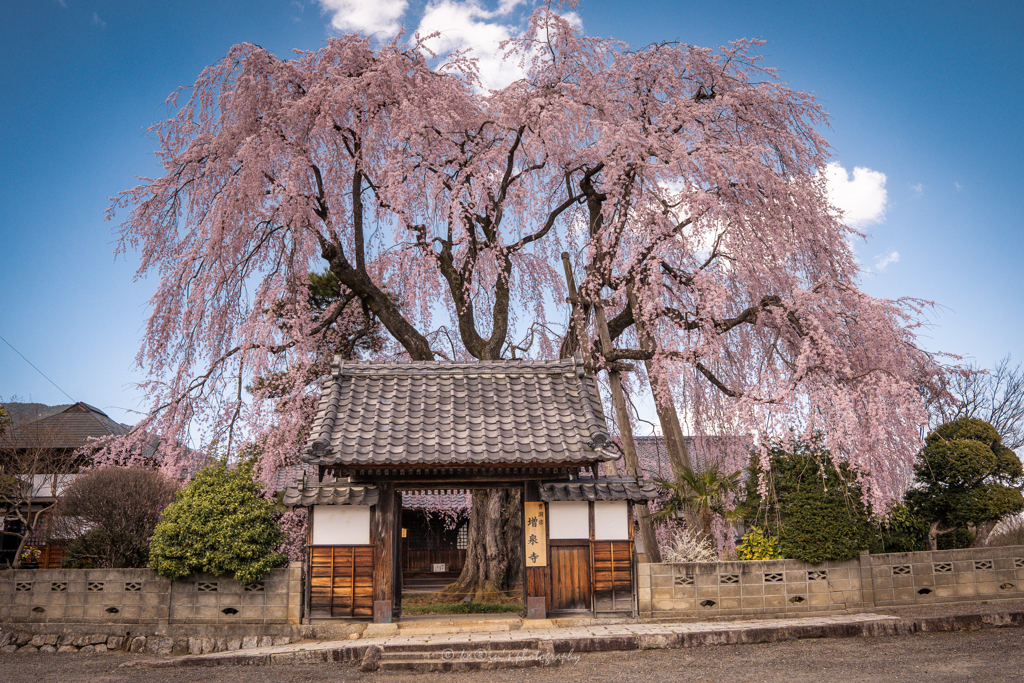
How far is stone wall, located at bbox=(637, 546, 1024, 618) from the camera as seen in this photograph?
10.6m

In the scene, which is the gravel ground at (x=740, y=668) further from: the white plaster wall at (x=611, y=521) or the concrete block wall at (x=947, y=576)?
the white plaster wall at (x=611, y=521)

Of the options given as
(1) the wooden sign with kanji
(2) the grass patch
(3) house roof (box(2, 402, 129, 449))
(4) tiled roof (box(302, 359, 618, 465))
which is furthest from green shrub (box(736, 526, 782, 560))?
(3) house roof (box(2, 402, 129, 449))

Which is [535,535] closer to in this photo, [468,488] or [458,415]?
[468,488]

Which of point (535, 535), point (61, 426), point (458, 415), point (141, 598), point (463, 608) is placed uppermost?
point (61, 426)

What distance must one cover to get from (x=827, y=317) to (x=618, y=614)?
6.41m

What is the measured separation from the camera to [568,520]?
1070cm

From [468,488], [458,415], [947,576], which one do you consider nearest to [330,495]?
[468,488]

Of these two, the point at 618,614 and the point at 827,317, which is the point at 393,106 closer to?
the point at 827,317

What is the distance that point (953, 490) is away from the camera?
12.6 m

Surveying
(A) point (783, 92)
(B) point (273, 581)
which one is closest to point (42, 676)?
(B) point (273, 581)

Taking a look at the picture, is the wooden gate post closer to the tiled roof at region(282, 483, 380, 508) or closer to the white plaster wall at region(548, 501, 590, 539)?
the tiled roof at region(282, 483, 380, 508)

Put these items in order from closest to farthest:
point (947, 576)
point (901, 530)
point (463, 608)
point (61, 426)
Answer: point (947, 576), point (901, 530), point (463, 608), point (61, 426)

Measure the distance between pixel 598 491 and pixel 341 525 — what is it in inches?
158

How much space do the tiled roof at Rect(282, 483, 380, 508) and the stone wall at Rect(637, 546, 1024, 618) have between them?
14.3ft
